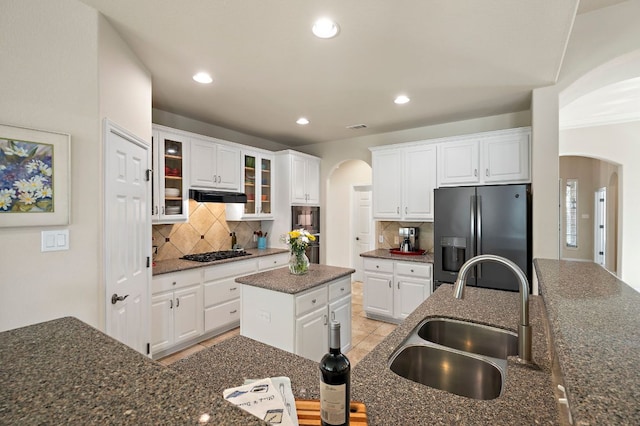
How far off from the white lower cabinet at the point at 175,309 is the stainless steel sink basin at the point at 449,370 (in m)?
2.50

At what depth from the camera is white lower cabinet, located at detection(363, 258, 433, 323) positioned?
3826 mm

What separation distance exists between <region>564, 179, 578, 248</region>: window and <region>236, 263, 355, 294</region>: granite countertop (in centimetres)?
795

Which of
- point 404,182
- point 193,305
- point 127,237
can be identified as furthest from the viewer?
point 404,182

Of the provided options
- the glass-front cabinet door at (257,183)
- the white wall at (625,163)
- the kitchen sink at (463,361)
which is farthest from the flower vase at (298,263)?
the white wall at (625,163)

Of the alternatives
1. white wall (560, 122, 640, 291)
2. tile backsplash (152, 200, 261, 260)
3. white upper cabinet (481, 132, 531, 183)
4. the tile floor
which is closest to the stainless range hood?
tile backsplash (152, 200, 261, 260)

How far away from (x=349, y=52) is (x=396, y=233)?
10.1ft

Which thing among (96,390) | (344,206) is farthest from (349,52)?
(344,206)

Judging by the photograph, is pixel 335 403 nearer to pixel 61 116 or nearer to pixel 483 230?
pixel 61 116

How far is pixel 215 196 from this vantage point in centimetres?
370

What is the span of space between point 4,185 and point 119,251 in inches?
30.5

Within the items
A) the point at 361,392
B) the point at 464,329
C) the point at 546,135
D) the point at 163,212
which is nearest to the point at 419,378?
the point at 464,329

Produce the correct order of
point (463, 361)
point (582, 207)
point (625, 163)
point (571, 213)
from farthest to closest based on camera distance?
point (571, 213) < point (582, 207) < point (625, 163) < point (463, 361)

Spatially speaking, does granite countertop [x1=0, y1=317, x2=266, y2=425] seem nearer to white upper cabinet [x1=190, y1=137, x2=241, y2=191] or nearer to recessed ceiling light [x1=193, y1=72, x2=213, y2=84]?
recessed ceiling light [x1=193, y1=72, x2=213, y2=84]

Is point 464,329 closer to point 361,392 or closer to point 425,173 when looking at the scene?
point 361,392
